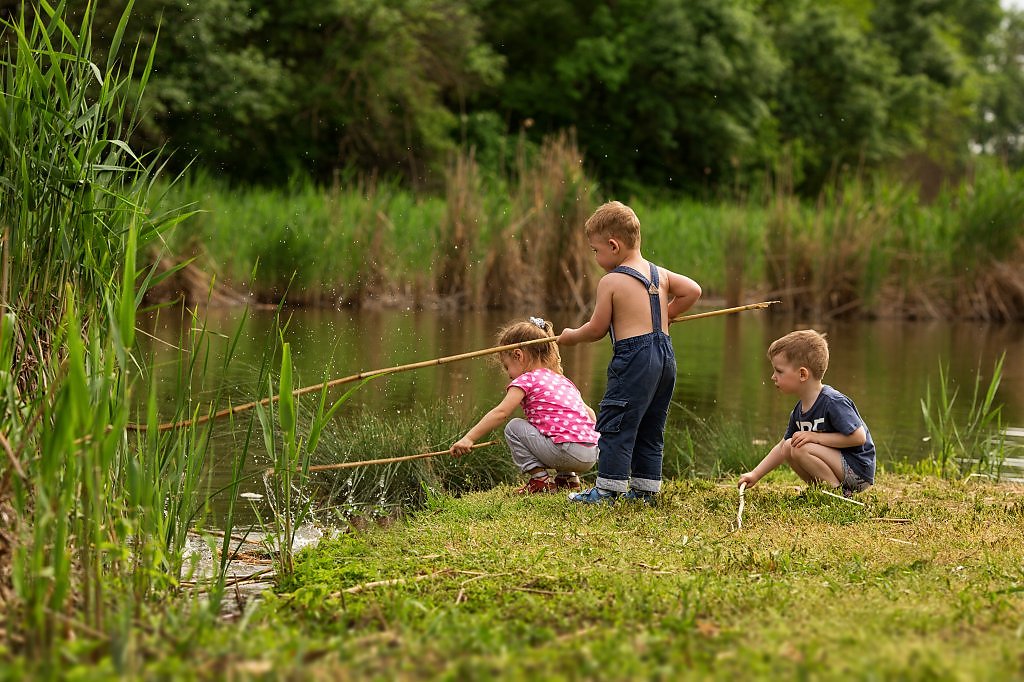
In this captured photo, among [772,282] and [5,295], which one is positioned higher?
[5,295]

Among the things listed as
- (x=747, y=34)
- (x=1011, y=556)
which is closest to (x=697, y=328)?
(x=1011, y=556)

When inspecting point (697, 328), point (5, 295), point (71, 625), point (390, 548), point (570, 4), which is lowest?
point (697, 328)

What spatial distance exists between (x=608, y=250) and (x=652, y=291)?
24 cm

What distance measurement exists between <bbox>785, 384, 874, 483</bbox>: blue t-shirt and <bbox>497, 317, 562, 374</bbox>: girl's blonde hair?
1.11 meters

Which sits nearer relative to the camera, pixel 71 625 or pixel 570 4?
pixel 71 625

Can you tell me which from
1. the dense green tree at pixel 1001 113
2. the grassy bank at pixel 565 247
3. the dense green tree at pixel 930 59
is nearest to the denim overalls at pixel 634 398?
the grassy bank at pixel 565 247

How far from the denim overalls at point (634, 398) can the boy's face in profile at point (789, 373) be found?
510mm

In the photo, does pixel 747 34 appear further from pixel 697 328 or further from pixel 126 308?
pixel 126 308

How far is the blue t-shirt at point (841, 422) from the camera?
17.5 ft

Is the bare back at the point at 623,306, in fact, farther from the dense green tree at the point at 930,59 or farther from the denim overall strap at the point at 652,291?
the dense green tree at the point at 930,59

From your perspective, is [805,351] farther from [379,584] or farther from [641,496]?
[379,584]

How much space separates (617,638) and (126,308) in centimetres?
134

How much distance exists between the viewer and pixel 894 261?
673 inches

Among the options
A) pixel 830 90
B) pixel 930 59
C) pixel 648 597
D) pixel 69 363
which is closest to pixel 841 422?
pixel 648 597
